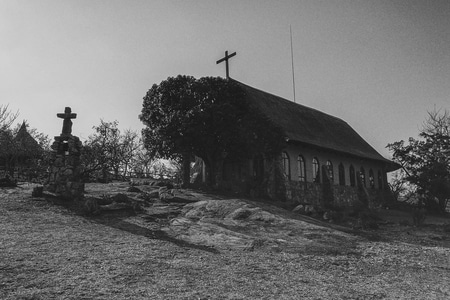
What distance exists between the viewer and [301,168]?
24.0 meters

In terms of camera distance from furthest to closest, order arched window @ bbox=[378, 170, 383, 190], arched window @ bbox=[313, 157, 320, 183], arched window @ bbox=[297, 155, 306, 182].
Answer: arched window @ bbox=[378, 170, 383, 190] → arched window @ bbox=[313, 157, 320, 183] → arched window @ bbox=[297, 155, 306, 182]

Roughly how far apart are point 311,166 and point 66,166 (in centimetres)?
1709

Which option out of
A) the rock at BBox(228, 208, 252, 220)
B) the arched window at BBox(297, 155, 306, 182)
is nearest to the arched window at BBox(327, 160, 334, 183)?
the arched window at BBox(297, 155, 306, 182)

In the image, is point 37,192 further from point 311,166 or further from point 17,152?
point 311,166

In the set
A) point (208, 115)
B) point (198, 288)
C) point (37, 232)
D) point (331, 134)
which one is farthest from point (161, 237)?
point (331, 134)

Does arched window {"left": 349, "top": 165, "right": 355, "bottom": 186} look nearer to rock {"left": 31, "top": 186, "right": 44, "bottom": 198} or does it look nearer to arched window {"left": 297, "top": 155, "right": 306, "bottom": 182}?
arched window {"left": 297, "top": 155, "right": 306, "bottom": 182}

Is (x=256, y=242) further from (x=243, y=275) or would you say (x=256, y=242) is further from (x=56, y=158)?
(x=56, y=158)

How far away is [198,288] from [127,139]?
30.9 m

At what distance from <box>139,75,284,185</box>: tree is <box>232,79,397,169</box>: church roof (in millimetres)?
1703

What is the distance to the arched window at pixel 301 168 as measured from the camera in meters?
23.6

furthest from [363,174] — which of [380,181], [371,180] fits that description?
[380,181]

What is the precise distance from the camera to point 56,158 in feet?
44.4

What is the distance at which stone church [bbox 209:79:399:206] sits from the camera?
2130 centimetres

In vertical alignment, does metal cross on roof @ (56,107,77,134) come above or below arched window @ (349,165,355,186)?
above
